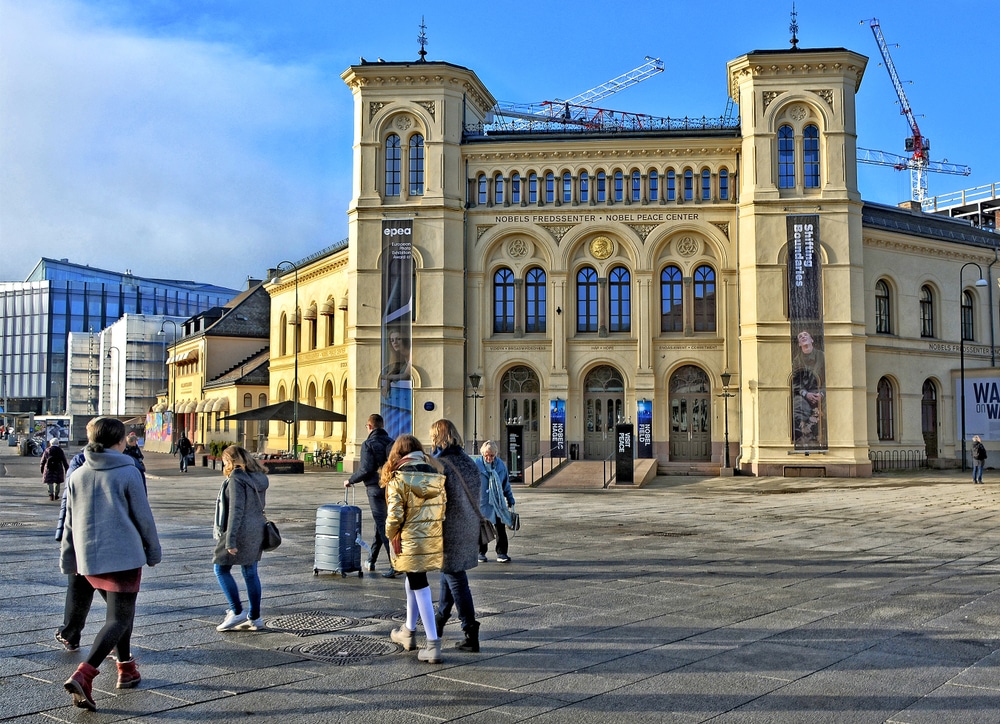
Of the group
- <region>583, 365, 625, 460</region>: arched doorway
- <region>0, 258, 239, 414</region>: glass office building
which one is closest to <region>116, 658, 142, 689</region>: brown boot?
<region>583, 365, 625, 460</region>: arched doorway

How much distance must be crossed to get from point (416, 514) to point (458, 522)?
405mm

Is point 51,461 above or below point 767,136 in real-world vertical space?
below

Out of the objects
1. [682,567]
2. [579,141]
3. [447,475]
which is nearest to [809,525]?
[682,567]

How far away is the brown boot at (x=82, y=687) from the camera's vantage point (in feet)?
21.2

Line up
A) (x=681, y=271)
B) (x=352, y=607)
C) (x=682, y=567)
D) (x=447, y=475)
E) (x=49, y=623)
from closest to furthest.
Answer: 1. (x=447, y=475)
2. (x=49, y=623)
3. (x=352, y=607)
4. (x=682, y=567)
5. (x=681, y=271)

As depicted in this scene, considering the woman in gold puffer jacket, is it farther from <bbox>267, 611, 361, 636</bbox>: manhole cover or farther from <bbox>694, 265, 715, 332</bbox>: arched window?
<bbox>694, 265, 715, 332</bbox>: arched window

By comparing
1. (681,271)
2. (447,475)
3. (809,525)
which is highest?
(681,271)

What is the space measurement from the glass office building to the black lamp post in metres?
122

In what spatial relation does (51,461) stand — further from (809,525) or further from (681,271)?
(681,271)

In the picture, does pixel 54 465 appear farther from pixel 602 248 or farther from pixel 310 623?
pixel 602 248

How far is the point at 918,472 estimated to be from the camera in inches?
1529

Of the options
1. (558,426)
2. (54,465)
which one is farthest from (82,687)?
(558,426)

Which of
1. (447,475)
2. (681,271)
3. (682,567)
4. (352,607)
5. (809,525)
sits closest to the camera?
(447,475)

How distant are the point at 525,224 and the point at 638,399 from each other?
8446mm
